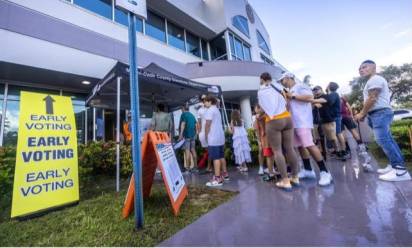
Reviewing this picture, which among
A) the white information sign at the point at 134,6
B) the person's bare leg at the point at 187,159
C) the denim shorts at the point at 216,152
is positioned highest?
the white information sign at the point at 134,6

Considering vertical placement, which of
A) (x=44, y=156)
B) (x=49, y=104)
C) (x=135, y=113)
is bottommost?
(x=44, y=156)

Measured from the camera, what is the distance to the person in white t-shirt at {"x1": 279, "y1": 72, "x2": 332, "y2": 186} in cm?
291

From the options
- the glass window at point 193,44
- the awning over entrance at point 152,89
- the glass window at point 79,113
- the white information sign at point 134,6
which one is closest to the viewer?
the white information sign at point 134,6

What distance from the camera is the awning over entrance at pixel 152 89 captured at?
158 inches

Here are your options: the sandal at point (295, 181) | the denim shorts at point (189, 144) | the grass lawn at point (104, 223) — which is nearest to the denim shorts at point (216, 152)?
the grass lawn at point (104, 223)

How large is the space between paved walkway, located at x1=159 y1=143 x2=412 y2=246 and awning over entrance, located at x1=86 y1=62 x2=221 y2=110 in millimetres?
2938

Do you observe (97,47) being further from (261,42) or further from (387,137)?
(261,42)

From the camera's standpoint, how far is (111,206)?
2.72m

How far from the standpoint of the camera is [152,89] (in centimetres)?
643

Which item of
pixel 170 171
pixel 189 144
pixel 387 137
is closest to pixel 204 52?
pixel 189 144

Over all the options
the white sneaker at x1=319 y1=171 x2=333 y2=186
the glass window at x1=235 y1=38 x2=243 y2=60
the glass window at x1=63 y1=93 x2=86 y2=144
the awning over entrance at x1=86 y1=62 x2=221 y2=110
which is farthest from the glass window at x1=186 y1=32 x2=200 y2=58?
the white sneaker at x1=319 y1=171 x2=333 y2=186

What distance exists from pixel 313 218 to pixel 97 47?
831 centimetres

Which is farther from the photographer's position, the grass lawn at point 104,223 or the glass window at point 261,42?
the glass window at point 261,42

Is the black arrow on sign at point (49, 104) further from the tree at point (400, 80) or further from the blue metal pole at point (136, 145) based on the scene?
the tree at point (400, 80)
